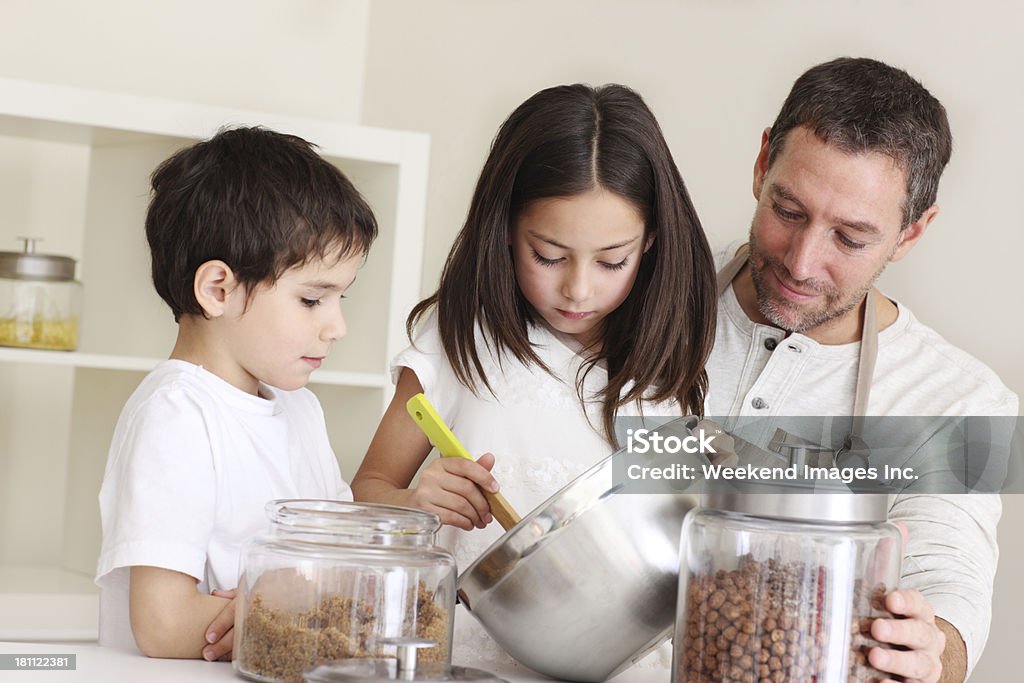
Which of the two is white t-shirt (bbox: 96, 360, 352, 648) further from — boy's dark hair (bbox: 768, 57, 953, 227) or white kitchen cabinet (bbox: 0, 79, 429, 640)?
white kitchen cabinet (bbox: 0, 79, 429, 640)

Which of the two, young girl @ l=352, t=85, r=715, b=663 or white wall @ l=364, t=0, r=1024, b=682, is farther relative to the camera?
white wall @ l=364, t=0, r=1024, b=682

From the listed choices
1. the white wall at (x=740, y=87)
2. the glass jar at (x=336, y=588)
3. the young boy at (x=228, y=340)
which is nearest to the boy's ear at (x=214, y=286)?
the young boy at (x=228, y=340)

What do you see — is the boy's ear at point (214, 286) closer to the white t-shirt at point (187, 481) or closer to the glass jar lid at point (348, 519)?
the white t-shirt at point (187, 481)

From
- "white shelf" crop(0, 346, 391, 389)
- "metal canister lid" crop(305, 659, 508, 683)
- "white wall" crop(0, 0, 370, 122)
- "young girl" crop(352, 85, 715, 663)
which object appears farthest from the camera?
"white wall" crop(0, 0, 370, 122)

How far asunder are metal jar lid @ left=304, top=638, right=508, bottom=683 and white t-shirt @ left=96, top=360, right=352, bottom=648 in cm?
30

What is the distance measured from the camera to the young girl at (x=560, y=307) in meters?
1.15

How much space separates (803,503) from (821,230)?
85cm

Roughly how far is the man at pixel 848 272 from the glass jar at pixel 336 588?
729mm

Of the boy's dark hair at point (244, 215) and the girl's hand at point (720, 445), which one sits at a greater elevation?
the boy's dark hair at point (244, 215)

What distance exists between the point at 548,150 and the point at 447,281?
7.5 inches

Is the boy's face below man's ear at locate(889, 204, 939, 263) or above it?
below

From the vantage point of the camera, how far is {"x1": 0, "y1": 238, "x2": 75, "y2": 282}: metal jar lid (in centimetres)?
196

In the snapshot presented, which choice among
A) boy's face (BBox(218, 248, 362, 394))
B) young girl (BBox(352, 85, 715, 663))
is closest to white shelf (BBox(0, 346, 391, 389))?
young girl (BBox(352, 85, 715, 663))

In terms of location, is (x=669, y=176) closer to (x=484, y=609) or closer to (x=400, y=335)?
(x=484, y=609)
